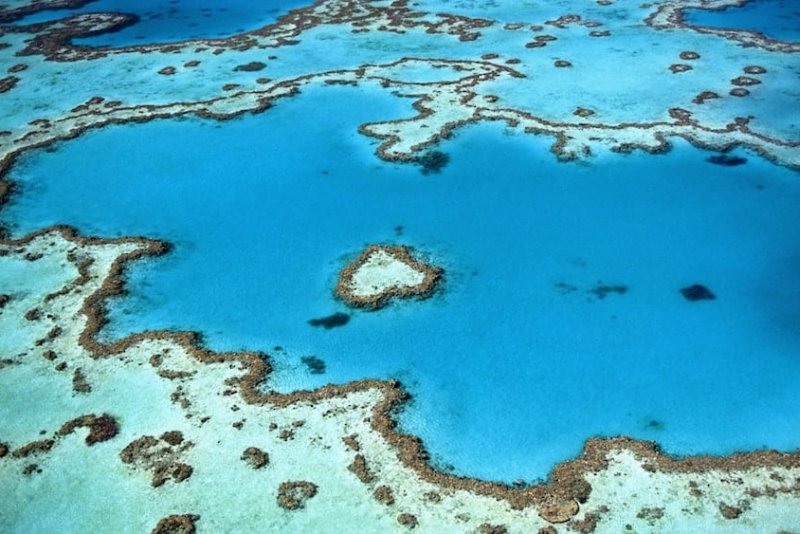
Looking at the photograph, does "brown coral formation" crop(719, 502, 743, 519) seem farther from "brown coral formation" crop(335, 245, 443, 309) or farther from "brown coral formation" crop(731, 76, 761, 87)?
"brown coral formation" crop(731, 76, 761, 87)

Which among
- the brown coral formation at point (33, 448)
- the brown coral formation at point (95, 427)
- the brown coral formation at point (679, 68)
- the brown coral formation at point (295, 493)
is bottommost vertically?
the brown coral formation at point (295, 493)

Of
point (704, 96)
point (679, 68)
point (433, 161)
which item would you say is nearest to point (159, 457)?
point (433, 161)

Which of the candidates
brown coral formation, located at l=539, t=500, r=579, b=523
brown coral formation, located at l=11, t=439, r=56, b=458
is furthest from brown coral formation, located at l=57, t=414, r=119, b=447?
brown coral formation, located at l=539, t=500, r=579, b=523

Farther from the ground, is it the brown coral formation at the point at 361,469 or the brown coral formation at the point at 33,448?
the brown coral formation at the point at 33,448

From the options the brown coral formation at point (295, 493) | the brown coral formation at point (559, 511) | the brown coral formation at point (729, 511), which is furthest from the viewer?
the brown coral formation at point (295, 493)

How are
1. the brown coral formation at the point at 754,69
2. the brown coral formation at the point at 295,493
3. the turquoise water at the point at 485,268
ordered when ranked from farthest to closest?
the brown coral formation at the point at 754,69 < the turquoise water at the point at 485,268 < the brown coral formation at the point at 295,493

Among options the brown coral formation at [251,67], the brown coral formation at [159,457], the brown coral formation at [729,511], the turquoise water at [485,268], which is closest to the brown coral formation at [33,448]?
the brown coral formation at [159,457]

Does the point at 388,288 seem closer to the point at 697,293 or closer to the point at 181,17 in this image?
the point at 697,293

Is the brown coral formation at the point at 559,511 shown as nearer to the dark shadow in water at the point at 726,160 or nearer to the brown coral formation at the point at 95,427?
the brown coral formation at the point at 95,427
